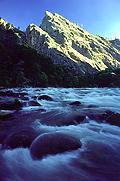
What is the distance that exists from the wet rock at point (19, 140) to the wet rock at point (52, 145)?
421 millimetres

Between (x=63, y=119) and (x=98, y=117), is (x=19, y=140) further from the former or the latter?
(x=98, y=117)

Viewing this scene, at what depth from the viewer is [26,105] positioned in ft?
83.0

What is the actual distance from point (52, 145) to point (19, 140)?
1.67m

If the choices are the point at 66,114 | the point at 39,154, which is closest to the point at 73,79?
the point at 66,114

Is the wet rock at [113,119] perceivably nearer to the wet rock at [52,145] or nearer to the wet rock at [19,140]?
the wet rock at [52,145]

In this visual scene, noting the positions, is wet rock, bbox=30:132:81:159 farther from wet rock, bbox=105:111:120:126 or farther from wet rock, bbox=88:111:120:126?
wet rock, bbox=88:111:120:126

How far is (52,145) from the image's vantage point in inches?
457

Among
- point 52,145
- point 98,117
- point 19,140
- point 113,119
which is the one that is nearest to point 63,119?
point 98,117

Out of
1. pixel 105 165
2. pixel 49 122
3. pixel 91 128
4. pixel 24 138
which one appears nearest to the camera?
pixel 105 165

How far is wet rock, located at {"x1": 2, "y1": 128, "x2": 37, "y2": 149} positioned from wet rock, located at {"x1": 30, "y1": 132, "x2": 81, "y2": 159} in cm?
42

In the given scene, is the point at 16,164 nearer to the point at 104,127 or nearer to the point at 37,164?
the point at 37,164

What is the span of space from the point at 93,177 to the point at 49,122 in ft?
25.6

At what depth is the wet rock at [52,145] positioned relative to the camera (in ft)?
36.7

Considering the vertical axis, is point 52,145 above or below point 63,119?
below
